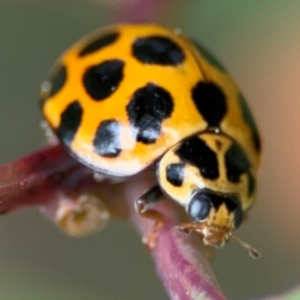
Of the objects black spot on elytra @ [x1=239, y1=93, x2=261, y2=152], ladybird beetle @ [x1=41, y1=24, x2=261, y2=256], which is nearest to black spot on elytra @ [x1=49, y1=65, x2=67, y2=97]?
ladybird beetle @ [x1=41, y1=24, x2=261, y2=256]

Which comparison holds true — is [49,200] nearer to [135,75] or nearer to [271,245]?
[135,75]

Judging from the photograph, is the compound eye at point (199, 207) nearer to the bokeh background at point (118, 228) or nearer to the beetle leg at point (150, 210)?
the beetle leg at point (150, 210)

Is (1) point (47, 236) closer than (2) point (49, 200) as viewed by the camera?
No

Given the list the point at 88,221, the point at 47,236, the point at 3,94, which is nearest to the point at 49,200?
the point at 88,221

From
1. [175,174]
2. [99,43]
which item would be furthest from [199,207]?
[99,43]

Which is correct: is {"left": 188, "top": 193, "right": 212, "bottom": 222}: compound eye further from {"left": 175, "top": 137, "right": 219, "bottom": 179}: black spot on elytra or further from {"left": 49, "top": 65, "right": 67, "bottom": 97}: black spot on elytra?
{"left": 49, "top": 65, "right": 67, "bottom": 97}: black spot on elytra

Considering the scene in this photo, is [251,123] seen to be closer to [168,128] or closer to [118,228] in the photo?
[168,128]
